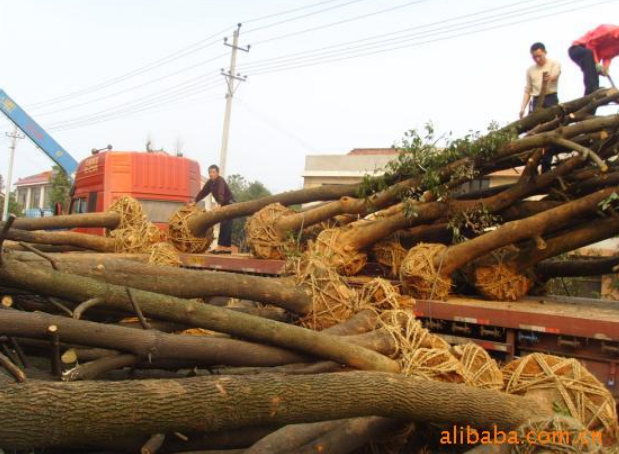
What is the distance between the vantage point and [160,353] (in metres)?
3.68

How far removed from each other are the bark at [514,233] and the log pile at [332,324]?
18 millimetres

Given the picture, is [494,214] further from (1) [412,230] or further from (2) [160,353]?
(2) [160,353]

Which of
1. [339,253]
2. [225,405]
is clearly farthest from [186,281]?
[339,253]

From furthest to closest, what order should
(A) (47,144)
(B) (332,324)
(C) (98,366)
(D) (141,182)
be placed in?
1. (A) (47,144)
2. (D) (141,182)
3. (B) (332,324)
4. (C) (98,366)

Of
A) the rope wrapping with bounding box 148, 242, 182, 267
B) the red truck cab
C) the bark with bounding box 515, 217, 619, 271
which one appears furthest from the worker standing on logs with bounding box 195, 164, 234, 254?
the bark with bounding box 515, 217, 619, 271

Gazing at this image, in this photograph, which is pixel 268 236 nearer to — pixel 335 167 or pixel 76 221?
pixel 76 221

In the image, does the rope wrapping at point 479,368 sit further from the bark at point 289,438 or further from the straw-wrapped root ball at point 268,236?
the straw-wrapped root ball at point 268,236

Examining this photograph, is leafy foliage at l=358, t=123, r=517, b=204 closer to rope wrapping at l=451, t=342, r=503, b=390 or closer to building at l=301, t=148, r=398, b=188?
rope wrapping at l=451, t=342, r=503, b=390

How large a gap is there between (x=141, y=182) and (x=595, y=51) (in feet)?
24.7

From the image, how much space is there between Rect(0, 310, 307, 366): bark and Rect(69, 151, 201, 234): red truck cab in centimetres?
721

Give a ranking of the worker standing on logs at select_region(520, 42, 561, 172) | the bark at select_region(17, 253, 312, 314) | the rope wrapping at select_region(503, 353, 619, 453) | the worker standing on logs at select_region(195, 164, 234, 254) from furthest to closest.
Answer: the worker standing on logs at select_region(195, 164, 234, 254) → the worker standing on logs at select_region(520, 42, 561, 172) → the bark at select_region(17, 253, 312, 314) → the rope wrapping at select_region(503, 353, 619, 453)

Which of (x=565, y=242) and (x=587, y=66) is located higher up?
(x=587, y=66)

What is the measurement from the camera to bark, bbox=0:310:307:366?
3336 millimetres

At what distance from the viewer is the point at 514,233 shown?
581cm
